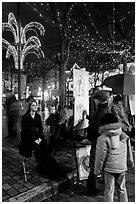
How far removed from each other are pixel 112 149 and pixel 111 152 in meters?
0.05

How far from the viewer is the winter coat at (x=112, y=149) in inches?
110

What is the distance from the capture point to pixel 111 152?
283cm

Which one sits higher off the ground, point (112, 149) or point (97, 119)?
point (97, 119)

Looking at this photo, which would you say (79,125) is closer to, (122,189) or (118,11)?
(122,189)

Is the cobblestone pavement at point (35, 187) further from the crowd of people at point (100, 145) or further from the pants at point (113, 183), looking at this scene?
the pants at point (113, 183)

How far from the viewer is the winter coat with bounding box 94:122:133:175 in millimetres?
2795

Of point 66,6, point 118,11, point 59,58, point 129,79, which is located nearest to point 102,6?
point 118,11

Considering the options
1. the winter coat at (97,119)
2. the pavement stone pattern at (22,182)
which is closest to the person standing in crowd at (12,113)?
the pavement stone pattern at (22,182)

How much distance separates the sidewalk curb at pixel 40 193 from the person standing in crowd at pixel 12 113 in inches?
170

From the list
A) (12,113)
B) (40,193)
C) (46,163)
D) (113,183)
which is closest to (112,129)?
(113,183)

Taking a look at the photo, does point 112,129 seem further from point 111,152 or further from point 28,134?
point 28,134

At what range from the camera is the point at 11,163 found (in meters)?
5.15

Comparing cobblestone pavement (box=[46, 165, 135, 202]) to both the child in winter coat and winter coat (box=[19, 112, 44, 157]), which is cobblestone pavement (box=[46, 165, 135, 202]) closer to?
the child in winter coat

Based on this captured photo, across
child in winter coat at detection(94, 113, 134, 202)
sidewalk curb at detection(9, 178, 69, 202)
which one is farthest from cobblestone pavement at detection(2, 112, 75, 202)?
child in winter coat at detection(94, 113, 134, 202)
